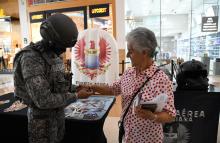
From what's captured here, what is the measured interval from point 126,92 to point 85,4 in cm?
599

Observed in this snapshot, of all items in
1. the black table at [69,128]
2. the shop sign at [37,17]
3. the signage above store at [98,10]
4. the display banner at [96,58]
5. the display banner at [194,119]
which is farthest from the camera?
the shop sign at [37,17]

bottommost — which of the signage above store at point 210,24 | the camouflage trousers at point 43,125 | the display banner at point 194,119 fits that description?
the display banner at point 194,119

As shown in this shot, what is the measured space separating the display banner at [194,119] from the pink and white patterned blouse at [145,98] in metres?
1.01

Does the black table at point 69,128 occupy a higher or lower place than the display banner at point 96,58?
lower

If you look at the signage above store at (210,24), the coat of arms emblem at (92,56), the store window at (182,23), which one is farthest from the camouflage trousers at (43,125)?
the signage above store at (210,24)

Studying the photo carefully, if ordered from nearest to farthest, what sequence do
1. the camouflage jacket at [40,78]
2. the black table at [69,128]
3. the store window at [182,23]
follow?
the camouflage jacket at [40,78] → the black table at [69,128] → the store window at [182,23]

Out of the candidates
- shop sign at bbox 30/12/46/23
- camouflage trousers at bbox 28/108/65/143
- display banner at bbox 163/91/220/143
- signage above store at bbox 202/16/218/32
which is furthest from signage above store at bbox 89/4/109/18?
camouflage trousers at bbox 28/108/65/143

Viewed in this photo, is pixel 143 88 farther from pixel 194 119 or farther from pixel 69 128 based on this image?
pixel 194 119

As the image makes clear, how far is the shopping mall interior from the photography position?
3.41m

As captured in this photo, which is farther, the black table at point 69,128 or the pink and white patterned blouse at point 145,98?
the black table at point 69,128

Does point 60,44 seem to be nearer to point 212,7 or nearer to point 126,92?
point 126,92

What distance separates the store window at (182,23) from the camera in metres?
10.3

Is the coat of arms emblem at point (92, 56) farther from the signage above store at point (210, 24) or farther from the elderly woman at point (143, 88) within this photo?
the signage above store at point (210, 24)

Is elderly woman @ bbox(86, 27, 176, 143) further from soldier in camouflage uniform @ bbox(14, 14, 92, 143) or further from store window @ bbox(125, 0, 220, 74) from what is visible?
store window @ bbox(125, 0, 220, 74)
